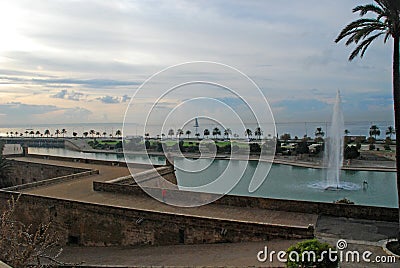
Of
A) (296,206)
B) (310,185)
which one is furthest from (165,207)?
(310,185)

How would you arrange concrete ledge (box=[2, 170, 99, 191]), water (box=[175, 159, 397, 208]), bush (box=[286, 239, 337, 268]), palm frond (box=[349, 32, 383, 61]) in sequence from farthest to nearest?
water (box=[175, 159, 397, 208]) < concrete ledge (box=[2, 170, 99, 191]) < palm frond (box=[349, 32, 383, 61]) < bush (box=[286, 239, 337, 268])

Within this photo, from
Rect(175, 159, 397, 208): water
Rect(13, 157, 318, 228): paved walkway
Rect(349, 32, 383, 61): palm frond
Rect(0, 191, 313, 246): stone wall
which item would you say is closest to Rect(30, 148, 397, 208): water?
Rect(175, 159, 397, 208): water

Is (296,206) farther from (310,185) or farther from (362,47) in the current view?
(310,185)

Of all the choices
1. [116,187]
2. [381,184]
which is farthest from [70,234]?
[381,184]

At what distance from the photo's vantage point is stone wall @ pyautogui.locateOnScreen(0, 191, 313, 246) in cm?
895

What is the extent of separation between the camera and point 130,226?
10477 mm

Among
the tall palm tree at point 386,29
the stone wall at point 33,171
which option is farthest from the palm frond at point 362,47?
the stone wall at point 33,171

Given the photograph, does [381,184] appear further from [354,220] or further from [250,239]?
[250,239]

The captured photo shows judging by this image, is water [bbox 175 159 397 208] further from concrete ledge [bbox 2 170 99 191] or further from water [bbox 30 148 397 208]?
concrete ledge [bbox 2 170 99 191]

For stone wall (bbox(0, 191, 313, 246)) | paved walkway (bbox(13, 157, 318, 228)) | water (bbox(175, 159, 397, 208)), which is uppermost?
paved walkway (bbox(13, 157, 318, 228))

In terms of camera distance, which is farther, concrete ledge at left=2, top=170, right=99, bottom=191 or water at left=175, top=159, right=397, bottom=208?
water at left=175, top=159, right=397, bottom=208

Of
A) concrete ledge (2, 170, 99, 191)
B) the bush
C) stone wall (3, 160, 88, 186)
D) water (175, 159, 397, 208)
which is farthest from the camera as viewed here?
water (175, 159, 397, 208)

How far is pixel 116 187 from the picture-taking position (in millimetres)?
13680

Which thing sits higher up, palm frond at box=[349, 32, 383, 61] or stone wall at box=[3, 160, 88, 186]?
palm frond at box=[349, 32, 383, 61]
